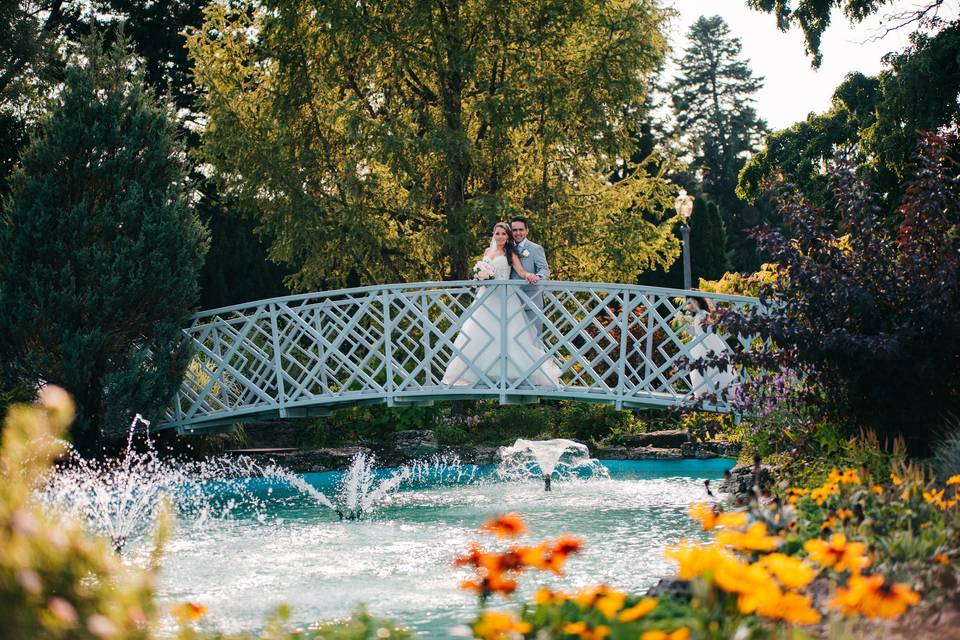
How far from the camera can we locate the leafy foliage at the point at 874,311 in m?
6.28

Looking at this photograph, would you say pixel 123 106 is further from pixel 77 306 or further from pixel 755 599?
pixel 755 599

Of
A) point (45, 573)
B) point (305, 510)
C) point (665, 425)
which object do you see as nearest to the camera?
point (45, 573)

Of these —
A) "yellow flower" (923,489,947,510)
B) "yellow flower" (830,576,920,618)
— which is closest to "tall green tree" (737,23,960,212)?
"yellow flower" (923,489,947,510)

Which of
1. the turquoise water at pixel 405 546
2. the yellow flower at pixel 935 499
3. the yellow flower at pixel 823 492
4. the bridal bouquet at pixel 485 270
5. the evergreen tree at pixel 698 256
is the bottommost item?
the turquoise water at pixel 405 546

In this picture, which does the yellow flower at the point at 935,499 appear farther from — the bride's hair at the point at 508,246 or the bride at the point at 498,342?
the bride's hair at the point at 508,246

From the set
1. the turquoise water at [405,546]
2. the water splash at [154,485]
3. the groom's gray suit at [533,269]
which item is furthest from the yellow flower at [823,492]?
the groom's gray suit at [533,269]

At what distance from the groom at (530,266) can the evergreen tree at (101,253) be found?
125 inches

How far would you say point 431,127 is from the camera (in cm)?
1321

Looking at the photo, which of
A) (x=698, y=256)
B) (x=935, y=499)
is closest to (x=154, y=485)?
(x=935, y=499)

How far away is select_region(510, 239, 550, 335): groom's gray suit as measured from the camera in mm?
9984

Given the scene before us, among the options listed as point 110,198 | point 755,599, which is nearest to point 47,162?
point 110,198

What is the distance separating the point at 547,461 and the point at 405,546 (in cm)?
448

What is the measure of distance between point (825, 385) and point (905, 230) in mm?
1160

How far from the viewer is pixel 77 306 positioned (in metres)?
9.58
